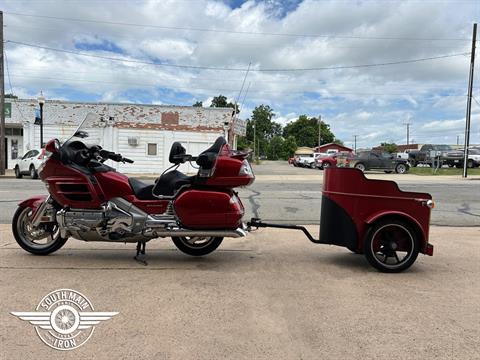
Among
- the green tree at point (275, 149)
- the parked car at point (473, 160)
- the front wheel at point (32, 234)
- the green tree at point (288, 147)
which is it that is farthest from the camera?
the green tree at point (275, 149)

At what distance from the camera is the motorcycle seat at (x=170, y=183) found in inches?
211

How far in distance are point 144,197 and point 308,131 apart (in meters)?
112

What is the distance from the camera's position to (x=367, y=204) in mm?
5312

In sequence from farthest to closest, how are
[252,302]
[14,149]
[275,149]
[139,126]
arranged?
[275,149] < [14,149] < [139,126] < [252,302]

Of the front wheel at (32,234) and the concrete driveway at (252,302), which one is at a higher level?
the front wheel at (32,234)

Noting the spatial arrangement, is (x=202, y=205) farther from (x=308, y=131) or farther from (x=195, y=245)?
(x=308, y=131)

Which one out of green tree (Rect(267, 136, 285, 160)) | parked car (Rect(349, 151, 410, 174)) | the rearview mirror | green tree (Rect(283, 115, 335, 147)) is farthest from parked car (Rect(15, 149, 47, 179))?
green tree (Rect(283, 115, 335, 147))

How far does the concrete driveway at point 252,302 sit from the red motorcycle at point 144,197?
0.48 m

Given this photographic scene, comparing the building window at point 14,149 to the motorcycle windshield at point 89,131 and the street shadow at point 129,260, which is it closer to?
the motorcycle windshield at point 89,131

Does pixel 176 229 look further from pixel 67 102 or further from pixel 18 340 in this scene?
pixel 67 102

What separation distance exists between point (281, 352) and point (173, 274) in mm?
2136

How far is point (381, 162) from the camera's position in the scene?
105ft

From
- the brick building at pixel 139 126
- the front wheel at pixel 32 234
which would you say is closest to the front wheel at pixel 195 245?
the front wheel at pixel 32 234

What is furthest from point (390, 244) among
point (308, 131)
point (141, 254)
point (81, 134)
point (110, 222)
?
point (308, 131)
